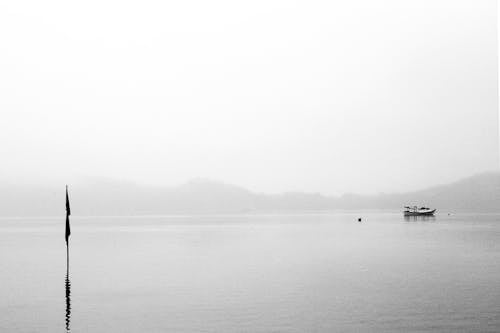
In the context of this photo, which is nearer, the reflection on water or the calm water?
the calm water

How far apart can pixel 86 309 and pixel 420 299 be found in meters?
37.1

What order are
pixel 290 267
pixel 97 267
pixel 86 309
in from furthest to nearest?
pixel 97 267 → pixel 290 267 → pixel 86 309

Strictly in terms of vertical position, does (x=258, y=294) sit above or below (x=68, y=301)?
above

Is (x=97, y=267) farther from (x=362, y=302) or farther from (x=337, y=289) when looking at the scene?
(x=362, y=302)

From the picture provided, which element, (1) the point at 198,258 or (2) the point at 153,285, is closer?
(2) the point at 153,285

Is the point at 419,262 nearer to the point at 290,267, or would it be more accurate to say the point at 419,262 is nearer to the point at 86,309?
Answer: the point at 290,267

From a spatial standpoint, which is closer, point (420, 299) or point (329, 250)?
point (420, 299)

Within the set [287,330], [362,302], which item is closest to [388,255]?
[362,302]

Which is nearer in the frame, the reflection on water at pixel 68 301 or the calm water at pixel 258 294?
the calm water at pixel 258 294

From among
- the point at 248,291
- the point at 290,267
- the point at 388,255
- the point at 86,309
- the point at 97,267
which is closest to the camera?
the point at 86,309

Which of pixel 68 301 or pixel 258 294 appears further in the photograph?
pixel 258 294

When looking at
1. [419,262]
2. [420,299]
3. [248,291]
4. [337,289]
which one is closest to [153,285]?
[248,291]

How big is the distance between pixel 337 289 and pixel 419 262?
37.4 m

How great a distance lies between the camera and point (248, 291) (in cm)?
6769
